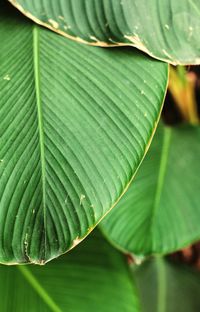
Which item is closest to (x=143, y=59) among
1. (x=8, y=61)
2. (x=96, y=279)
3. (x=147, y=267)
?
(x=8, y=61)

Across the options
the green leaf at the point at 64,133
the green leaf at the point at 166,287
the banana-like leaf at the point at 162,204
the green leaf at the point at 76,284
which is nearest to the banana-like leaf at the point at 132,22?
the green leaf at the point at 64,133

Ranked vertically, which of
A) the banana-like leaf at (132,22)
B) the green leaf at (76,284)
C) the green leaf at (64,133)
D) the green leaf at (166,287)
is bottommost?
the green leaf at (166,287)

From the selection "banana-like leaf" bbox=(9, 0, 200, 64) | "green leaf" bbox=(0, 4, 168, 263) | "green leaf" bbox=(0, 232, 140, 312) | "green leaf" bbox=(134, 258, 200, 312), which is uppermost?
"banana-like leaf" bbox=(9, 0, 200, 64)

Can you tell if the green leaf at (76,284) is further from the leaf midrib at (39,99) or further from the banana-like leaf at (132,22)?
the banana-like leaf at (132,22)

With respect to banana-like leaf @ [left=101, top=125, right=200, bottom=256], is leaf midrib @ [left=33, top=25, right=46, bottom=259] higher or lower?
higher

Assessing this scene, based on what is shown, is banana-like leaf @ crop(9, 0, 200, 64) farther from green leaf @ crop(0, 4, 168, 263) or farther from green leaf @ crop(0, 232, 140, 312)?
green leaf @ crop(0, 232, 140, 312)

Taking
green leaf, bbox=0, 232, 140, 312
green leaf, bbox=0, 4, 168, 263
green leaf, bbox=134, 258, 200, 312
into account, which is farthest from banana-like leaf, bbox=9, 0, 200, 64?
green leaf, bbox=134, 258, 200, 312

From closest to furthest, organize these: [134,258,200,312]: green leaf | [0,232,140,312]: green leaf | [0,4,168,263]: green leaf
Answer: [0,4,168,263]: green leaf < [0,232,140,312]: green leaf < [134,258,200,312]: green leaf
